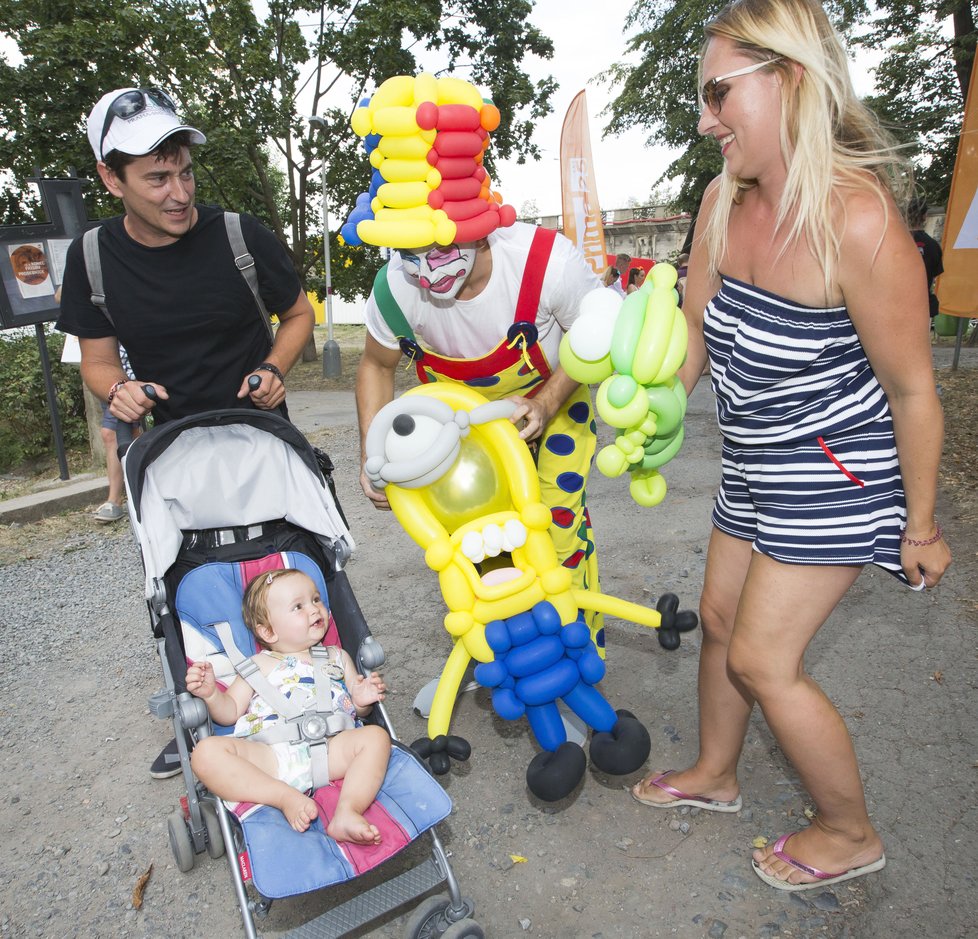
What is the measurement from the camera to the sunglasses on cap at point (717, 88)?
161 centimetres

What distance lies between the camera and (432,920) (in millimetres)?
1998

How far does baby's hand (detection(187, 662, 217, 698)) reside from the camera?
2.22 meters

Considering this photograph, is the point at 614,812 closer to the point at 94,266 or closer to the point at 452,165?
the point at 452,165

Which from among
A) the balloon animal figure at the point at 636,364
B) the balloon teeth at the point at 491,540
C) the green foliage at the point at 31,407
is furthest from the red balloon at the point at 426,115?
the green foliage at the point at 31,407

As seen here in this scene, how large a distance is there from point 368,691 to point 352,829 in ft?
1.59

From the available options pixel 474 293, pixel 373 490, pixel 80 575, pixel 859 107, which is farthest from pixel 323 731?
pixel 80 575

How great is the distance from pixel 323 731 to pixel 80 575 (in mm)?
3341

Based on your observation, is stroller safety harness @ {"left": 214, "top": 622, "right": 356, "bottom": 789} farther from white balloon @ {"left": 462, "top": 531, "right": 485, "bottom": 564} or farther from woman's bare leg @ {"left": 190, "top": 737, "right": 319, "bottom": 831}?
white balloon @ {"left": 462, "top": 531, "right": 485, "bottom": 564}

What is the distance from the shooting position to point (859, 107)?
1645 mm

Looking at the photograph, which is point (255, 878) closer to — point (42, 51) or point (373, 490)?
point (373, 490)

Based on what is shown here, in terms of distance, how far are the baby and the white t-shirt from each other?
944mm

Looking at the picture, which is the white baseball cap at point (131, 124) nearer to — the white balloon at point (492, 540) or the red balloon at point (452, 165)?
the red balloon at point (452, 165)

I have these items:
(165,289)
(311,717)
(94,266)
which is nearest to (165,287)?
(165,289)

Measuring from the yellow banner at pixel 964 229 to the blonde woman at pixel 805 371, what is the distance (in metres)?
5.32
